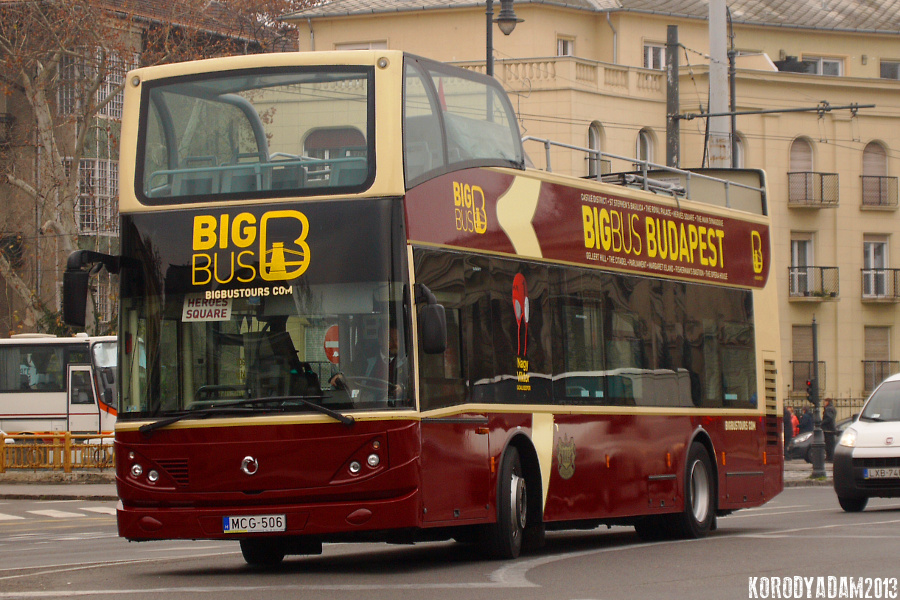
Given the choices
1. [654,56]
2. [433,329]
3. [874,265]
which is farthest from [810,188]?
[433,329]

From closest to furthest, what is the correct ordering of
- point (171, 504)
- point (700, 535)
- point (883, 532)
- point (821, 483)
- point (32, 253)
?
1. point (171, 504)
2. point (883, 532)
3. point (700, 535)
4. point (821, 483)
5. point (32, 253)

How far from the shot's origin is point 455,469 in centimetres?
1249

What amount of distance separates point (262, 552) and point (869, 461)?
991cm

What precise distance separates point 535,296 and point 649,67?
4163 cm

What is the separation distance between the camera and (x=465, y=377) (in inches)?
508

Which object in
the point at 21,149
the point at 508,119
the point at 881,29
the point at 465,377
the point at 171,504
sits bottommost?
the point at 171,504

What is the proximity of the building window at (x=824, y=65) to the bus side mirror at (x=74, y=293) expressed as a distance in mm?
48445

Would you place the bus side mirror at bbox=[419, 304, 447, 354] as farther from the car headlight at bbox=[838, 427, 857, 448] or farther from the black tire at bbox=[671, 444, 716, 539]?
the car headlight at bbox=[838, 427, 857, 448]

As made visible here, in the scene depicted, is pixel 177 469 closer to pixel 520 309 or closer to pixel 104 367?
pixel 520 309

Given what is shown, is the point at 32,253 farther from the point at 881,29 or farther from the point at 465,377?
the point at 465,377

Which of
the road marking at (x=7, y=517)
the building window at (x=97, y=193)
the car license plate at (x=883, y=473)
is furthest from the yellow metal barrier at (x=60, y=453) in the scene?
the car license plate at (x=883, y=473)

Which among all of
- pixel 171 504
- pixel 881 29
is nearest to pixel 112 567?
pixel 171 504

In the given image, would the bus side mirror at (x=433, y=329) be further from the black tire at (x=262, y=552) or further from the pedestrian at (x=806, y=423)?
the pedestrian at (x=806, y=423)

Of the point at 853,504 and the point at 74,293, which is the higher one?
the point at 74,293
